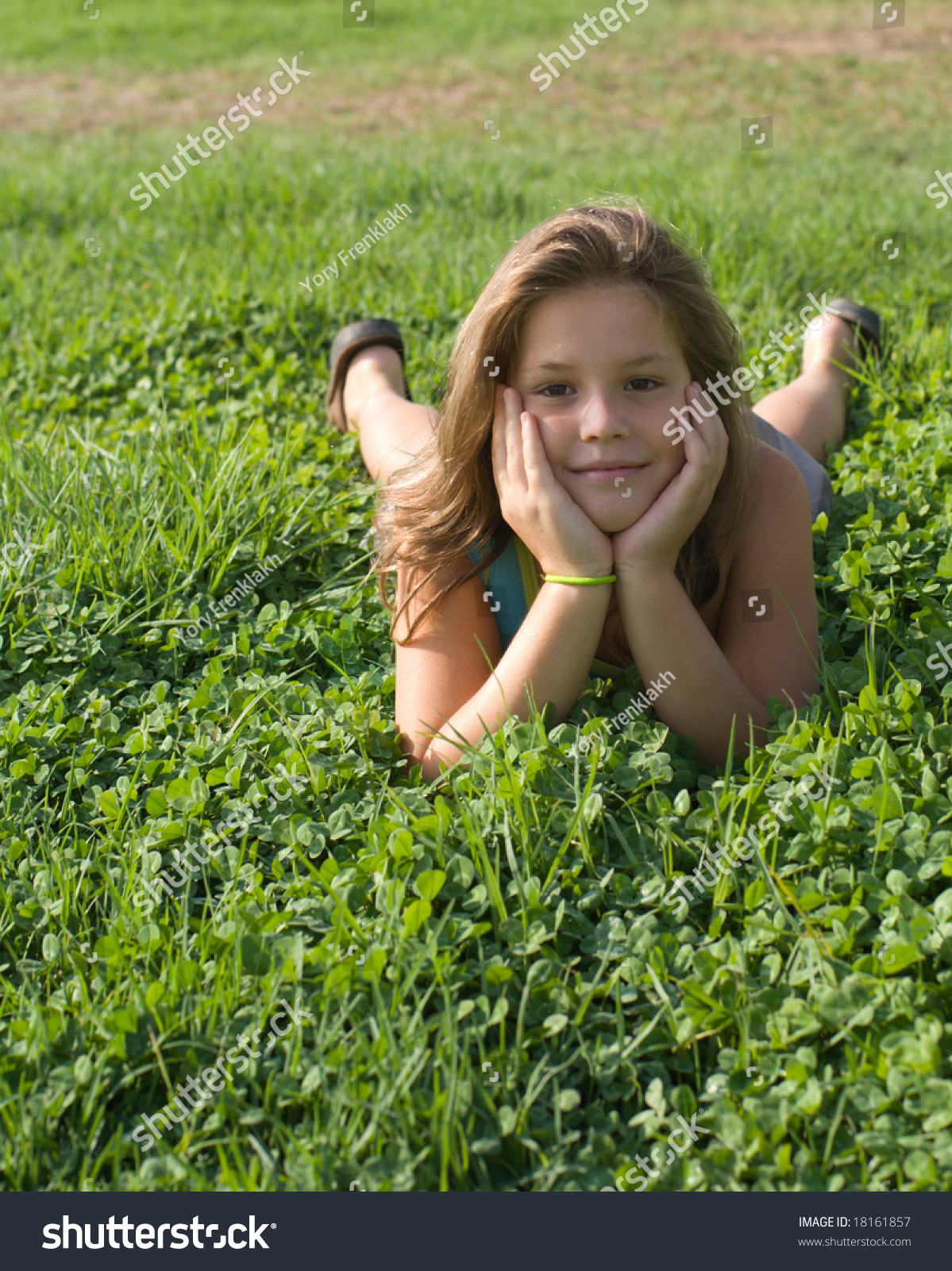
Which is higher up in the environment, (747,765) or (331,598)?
(331,598)

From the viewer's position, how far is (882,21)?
12.0m

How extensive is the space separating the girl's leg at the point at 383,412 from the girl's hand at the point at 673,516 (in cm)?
122

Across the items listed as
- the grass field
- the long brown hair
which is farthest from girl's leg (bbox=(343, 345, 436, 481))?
the long brown hair

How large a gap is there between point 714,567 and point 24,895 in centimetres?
184

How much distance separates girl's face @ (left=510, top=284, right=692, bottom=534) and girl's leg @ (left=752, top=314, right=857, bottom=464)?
1.44m

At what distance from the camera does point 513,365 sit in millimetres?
2604

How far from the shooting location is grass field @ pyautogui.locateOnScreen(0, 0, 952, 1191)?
1820mm

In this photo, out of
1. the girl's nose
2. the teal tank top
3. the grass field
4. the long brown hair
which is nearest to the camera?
the grass field

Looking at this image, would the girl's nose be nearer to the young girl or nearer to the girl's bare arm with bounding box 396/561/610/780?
the young girl

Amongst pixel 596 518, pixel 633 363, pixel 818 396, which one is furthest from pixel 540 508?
pixel 818 396

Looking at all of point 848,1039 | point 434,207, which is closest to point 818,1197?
point 848,1039

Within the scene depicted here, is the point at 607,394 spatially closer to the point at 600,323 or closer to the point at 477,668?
the point at 600,323

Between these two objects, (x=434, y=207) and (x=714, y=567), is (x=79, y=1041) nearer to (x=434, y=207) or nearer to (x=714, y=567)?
(x=714, y=567)

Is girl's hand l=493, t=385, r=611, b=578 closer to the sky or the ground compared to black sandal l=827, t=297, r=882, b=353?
closer to the ground
